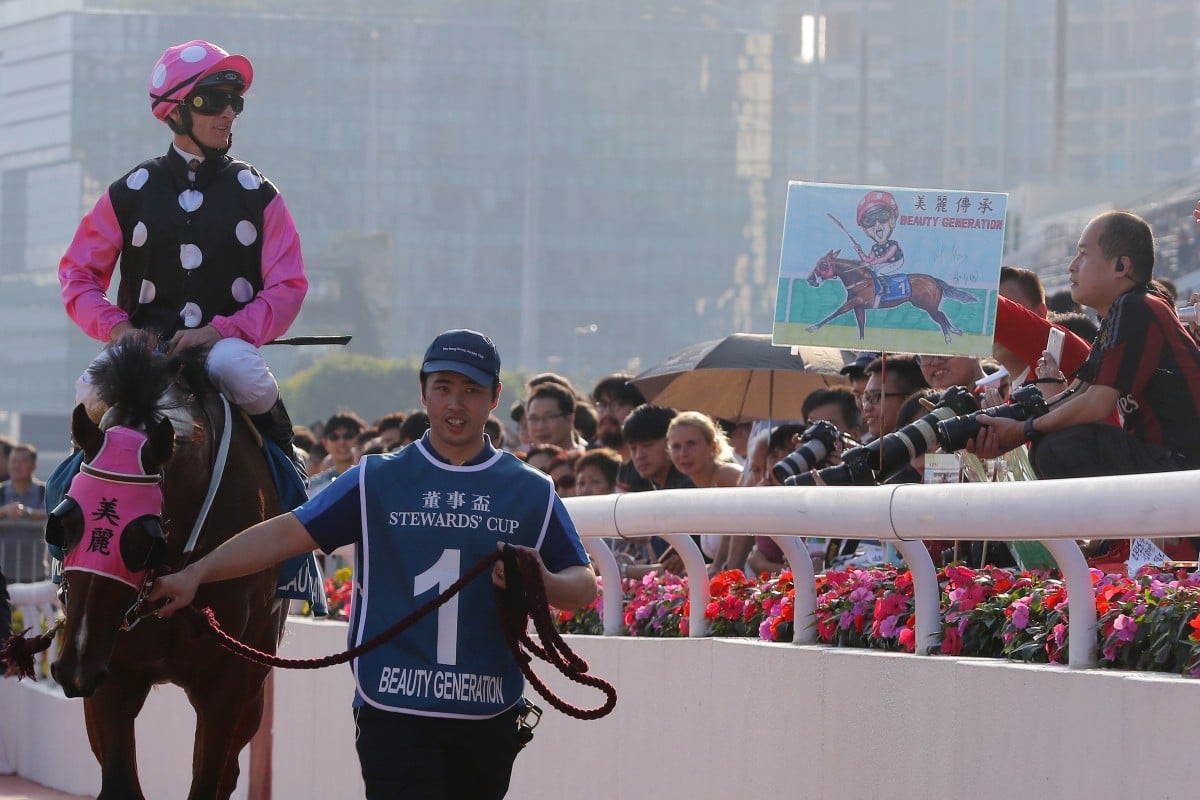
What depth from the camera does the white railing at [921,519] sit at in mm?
4039

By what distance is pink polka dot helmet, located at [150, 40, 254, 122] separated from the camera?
614cm

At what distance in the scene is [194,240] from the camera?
6.10 meters

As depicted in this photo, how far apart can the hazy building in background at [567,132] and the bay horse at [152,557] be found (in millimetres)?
135179

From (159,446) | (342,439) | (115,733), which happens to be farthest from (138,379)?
(342,439)

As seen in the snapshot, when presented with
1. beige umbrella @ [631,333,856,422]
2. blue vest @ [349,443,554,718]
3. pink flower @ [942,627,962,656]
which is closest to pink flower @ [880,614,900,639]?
pink flower @ [942,627,962,656]

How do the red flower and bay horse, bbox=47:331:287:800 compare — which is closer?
the red flower

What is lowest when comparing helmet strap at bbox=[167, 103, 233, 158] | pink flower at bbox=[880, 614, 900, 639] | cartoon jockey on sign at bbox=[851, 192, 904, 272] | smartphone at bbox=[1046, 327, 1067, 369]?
pink flower at bbox=[880, 614, 900, 639]

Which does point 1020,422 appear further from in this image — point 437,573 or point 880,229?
point 437,573

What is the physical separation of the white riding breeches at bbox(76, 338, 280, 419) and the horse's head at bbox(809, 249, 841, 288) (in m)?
1.77

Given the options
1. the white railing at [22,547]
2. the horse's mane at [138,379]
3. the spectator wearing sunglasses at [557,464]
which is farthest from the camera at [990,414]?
the white railing at [22,547]

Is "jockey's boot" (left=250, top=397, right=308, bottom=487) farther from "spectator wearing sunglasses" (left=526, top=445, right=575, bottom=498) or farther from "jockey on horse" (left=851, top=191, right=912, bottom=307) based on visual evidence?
"spectator wearing sunglasses" (left=526, top=445, right=575, bottom=498)

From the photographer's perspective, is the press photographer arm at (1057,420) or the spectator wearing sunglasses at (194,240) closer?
the press photographer arm at (1057,420)

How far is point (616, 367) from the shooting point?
148m

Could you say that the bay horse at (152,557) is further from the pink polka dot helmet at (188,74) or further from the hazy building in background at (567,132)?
the hazy building in background at (567,132)
